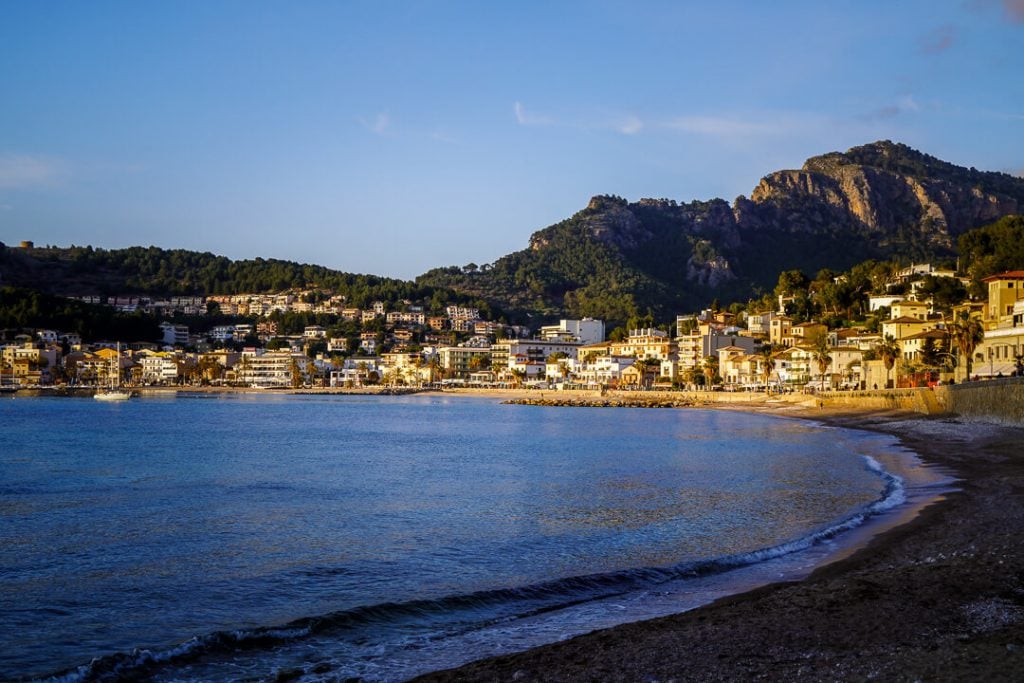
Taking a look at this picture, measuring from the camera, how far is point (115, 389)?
12044 cm

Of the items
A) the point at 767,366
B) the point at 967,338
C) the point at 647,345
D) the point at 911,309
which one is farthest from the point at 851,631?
the point at 647,345

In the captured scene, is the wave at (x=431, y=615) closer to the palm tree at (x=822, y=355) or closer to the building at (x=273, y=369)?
the palm tree at (x=822, y=355)

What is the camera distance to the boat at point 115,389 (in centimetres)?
10712

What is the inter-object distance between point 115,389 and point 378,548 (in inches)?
4589

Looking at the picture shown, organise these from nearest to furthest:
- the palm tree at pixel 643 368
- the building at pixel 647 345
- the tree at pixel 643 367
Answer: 1. the palm tree at pixel 643 368
2. the tree at pixel 643 367
3. the building at pixel 647 345

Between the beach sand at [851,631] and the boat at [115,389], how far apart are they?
106961mm

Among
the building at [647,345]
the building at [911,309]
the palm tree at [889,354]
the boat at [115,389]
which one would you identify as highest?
the building at [911,309]

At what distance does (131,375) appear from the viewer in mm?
142375

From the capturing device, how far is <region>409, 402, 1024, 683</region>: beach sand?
7.26 m

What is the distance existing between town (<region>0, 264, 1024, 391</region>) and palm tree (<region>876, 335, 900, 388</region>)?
137mm

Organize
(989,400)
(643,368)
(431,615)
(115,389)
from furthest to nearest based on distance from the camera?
(115,389), (643,368), (989,400), (431,615)

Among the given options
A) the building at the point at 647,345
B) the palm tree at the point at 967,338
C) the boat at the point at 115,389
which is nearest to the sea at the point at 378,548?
the palm tree at the point at 967,338

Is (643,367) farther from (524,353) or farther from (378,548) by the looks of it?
(378,548)

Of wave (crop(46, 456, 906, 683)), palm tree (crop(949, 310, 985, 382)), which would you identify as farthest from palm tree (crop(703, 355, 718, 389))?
wave (crop(46, 456, 906, 683))
